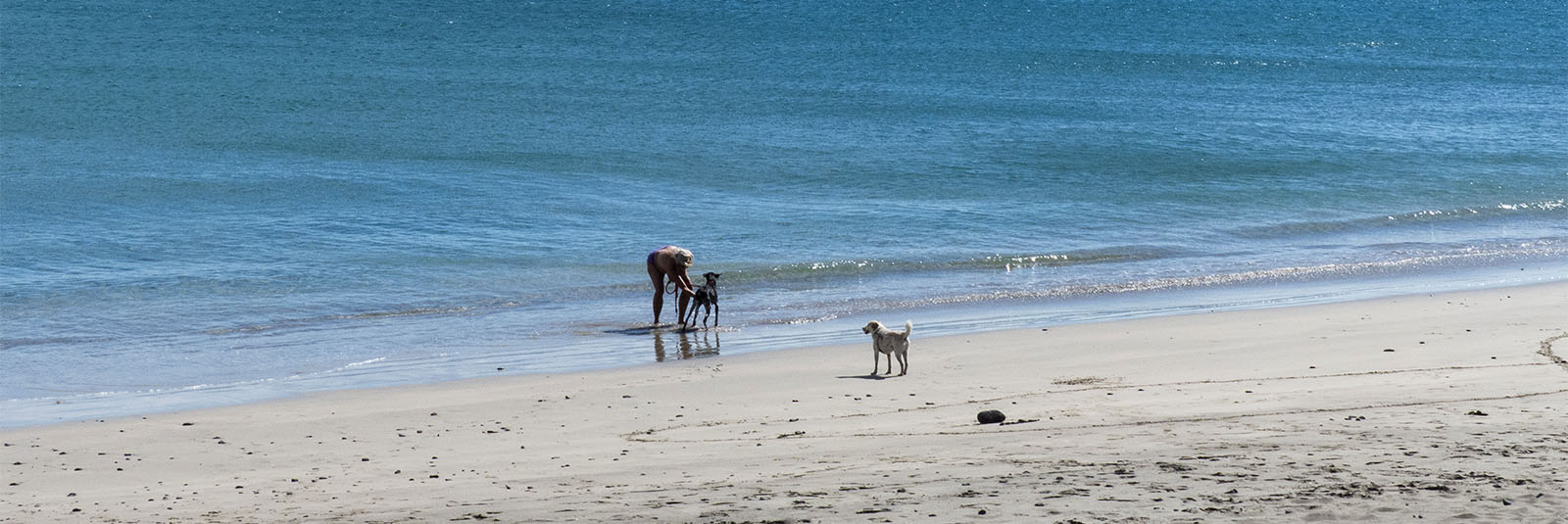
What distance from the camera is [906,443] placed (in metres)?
7.48

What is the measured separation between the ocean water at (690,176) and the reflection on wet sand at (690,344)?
2.2 inches

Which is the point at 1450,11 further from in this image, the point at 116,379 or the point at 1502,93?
the point at 116,379

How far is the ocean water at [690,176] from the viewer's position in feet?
45.1

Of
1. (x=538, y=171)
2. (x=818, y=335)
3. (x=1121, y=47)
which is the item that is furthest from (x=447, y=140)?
(x=1121, y=47)

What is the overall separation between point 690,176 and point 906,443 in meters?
18.5

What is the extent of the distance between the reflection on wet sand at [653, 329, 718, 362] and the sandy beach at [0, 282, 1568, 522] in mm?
454

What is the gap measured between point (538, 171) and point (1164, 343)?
1628cm

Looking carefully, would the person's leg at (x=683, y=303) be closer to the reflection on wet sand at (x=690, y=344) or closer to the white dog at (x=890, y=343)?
the reflection on wet sand at (x=690, y=344)

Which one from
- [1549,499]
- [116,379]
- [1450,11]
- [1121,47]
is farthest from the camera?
[1450,11]

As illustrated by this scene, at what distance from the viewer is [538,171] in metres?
25.6

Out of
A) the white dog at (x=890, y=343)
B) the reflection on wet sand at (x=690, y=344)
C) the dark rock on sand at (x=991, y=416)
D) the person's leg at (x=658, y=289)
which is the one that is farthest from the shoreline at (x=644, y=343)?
the dark rock on sand at (x=991, y=416)

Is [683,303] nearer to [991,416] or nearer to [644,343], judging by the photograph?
[644,343]

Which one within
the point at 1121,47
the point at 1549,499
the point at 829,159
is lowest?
the point at 1549,499

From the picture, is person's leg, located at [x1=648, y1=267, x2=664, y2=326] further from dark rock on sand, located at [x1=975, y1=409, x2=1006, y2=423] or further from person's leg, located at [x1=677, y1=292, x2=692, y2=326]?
dark rock on sand, located at [x1=975, y1=409, x2=1006, y2=423]
